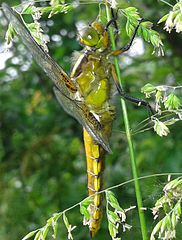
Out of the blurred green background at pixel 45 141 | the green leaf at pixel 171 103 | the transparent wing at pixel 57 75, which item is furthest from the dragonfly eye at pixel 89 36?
the blurred green background at pixel 45 141

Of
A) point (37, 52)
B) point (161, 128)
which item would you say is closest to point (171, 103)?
point (161, 128)

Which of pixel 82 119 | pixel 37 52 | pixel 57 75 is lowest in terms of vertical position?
pixel 82 119

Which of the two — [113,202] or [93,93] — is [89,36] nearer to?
[93,93]

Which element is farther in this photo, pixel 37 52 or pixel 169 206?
pixel 37 52

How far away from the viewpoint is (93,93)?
178 centimetres

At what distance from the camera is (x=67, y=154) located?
144 inches

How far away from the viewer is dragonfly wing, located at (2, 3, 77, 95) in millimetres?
1340

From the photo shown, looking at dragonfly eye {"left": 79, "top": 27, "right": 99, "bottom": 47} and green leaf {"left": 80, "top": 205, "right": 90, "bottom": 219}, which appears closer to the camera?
green leaf {"left": 80, "top": 205, "right": 90, "bottom": 219}

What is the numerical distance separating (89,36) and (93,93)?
0.57 ft

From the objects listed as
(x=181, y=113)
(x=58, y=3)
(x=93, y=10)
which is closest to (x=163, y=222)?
(x=181, y=113)

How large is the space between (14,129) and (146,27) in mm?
2071

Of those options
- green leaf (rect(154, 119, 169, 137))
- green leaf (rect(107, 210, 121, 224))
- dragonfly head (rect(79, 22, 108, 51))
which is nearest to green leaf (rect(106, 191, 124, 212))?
green leaf (rect(107, 210, 121, 224))

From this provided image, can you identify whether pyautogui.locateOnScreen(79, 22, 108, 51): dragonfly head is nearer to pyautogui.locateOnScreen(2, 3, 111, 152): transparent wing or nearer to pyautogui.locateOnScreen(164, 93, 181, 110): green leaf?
pyautogui.locateOnScreen(2, 3, 111, 152): transparent wing

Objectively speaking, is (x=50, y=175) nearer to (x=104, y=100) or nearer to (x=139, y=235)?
(x=104, y=100)
